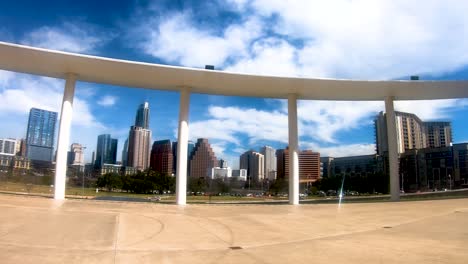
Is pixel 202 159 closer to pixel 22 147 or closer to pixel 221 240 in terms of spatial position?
pixel 22 147

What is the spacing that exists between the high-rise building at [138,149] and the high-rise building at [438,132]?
7594 centimetres

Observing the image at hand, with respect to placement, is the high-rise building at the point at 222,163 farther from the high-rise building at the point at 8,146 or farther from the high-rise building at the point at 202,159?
the high-rise building at the point at 8,146

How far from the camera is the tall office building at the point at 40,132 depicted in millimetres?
89887

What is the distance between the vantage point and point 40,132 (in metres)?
97.9

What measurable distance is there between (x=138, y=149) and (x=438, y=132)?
83666 mm

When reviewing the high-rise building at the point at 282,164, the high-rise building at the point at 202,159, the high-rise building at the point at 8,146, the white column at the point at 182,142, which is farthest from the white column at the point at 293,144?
the high-rise building at the point at 8,146

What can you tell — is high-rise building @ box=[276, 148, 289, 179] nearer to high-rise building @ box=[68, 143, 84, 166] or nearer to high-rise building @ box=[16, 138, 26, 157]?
high-rise building @ box=[68, 143, 84, 166]

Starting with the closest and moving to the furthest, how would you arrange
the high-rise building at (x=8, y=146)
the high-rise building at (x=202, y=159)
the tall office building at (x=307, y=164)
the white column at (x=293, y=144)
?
the white column at (x=293, y=144) → the high-rise building at (x=202, y=159) → the tall office building at (x=307, y=164) → the high-rise building at (x=8, y=146)

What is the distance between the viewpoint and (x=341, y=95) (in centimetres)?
1875

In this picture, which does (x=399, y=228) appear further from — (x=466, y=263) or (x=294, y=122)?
(x=294, y=122)

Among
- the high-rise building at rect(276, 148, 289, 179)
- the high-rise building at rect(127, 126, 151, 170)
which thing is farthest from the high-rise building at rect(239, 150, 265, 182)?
the high-rise building at rect(127, 126, 151, 170)

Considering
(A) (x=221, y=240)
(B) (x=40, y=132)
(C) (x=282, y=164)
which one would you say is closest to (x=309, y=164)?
(C) (x=282, y=164)

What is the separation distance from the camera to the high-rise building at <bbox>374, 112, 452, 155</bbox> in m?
80.7

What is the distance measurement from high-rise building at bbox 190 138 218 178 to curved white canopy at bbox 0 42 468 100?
5255 centimetres
